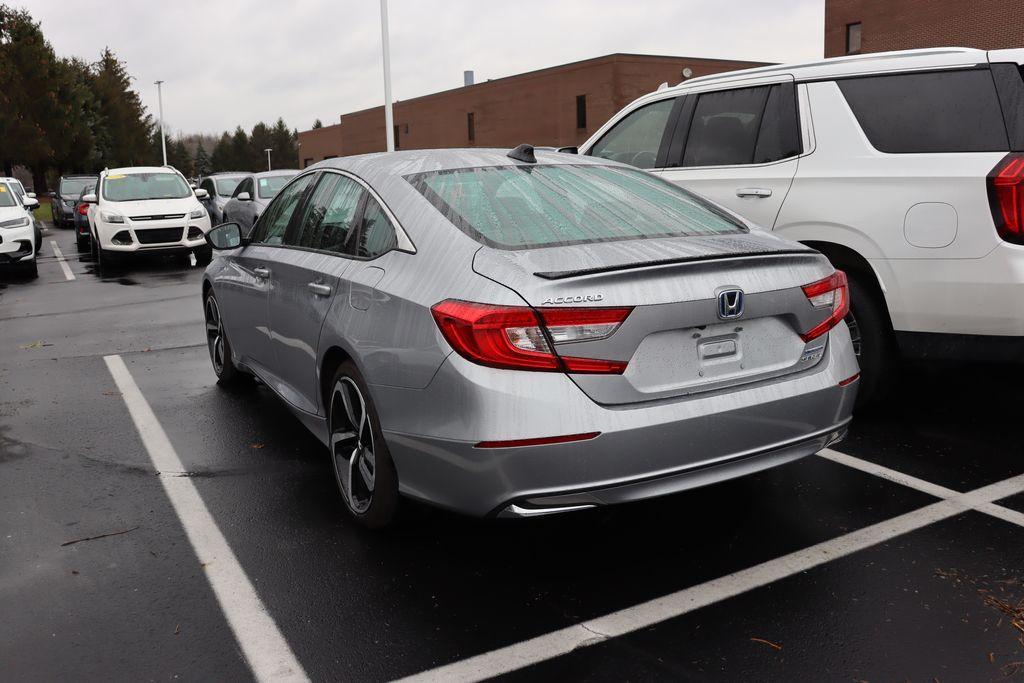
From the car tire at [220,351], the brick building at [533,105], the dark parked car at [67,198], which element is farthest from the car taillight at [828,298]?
the brick building at [533,105]

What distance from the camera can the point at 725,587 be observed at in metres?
3.30

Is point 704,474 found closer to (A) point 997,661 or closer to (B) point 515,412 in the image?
(B) point 515,412

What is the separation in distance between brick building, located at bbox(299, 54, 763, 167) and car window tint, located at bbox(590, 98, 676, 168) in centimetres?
3085

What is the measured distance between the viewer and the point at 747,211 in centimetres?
565

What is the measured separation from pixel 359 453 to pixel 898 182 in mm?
3093

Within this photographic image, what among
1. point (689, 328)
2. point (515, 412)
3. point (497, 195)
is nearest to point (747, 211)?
point (497, 195)

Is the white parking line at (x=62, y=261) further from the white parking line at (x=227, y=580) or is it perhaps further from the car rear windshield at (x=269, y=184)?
the white parking line at (x=227, y=580)

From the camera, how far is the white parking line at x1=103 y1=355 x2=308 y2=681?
9.51ft

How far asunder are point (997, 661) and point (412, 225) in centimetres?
247

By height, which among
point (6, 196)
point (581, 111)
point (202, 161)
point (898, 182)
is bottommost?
point (898, 182)

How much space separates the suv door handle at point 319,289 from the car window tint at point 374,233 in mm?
207

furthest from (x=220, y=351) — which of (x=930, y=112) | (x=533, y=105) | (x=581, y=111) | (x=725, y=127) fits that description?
(x=533, y=105)

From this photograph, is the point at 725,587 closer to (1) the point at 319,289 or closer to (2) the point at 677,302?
(2) the point at 677,302

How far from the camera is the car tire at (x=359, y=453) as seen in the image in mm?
3576
